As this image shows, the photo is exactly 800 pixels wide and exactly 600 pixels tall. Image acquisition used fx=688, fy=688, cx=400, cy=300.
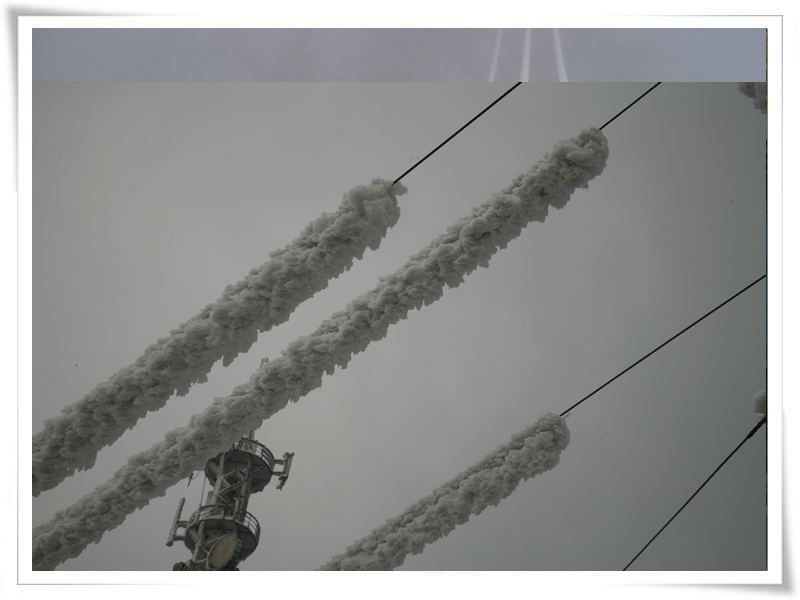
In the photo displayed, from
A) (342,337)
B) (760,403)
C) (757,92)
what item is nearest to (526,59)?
(757,92)

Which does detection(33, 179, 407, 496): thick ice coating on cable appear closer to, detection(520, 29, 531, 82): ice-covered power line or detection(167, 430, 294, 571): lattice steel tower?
detection(520, 29, 531, 82): ice-covered power line

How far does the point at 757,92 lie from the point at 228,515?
221 inches

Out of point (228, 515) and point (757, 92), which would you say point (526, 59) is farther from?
point (228, 515)

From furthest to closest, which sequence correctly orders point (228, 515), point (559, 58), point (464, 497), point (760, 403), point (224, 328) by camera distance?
point (228, 515) < point (464, 497) < point (760, 403) < point (224, 328) < point (559, 58)

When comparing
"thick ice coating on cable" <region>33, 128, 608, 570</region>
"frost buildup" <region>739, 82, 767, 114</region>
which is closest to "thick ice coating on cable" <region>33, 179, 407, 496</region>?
"thick ice coating on cable" <region>33, 128, 608, 570</region>

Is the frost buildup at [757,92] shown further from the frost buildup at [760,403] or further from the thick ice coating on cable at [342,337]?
the frost buildup at [760,403]

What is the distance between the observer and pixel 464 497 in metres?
4.68

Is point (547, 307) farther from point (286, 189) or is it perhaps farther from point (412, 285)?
point (412, 285)

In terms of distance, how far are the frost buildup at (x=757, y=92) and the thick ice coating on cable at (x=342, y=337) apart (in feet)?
2.35

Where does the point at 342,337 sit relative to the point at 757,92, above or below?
below

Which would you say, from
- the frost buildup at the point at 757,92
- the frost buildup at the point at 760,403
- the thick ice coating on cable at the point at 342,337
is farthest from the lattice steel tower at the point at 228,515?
the frost buildup at the point at 757,92
